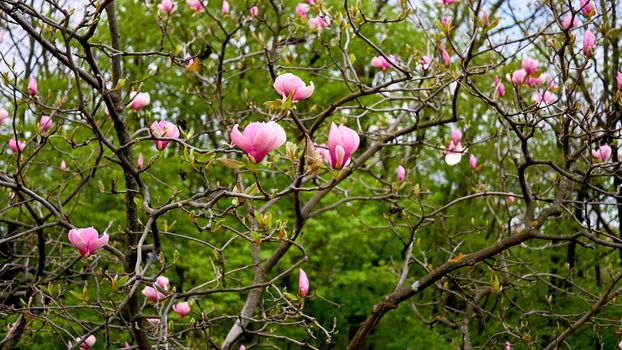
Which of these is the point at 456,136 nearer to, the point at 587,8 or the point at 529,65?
the point at 529,65

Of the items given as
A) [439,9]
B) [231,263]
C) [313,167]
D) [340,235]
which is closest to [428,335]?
[340,235]

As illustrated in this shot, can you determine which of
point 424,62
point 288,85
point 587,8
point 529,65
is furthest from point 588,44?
point 288,85

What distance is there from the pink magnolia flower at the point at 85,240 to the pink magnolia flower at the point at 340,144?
37.5 inches

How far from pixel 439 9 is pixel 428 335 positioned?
17.4 feet

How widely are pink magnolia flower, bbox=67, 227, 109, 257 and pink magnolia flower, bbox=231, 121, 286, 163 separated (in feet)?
2.62

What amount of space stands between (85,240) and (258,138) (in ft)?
2.94

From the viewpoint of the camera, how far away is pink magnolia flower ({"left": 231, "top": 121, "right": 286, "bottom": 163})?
1792 mm

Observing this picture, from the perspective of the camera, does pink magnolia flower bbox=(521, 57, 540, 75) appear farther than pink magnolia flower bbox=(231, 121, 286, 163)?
Yes

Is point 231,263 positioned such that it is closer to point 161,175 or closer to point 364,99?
point 161,175

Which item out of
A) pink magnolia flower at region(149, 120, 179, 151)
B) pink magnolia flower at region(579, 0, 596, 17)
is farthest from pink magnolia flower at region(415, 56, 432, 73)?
pink magnolia flower at region(149, 120, 179, 151)

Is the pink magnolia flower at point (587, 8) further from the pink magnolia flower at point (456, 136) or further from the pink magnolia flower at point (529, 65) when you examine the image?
the pink magnolia flower at point (456, 136)

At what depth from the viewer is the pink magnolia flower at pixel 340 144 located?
181cm

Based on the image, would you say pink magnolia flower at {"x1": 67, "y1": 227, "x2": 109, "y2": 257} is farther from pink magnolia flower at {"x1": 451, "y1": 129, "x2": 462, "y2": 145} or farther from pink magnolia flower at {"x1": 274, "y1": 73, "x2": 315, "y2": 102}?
pink magnolia flower at {"x1": 451, "y1": 129, "x2": 462, "y2": 145}

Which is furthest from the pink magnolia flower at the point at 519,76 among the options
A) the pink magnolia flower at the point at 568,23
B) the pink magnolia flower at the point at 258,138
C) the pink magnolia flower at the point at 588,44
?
the pink magnolia flower at the point at 258,138
